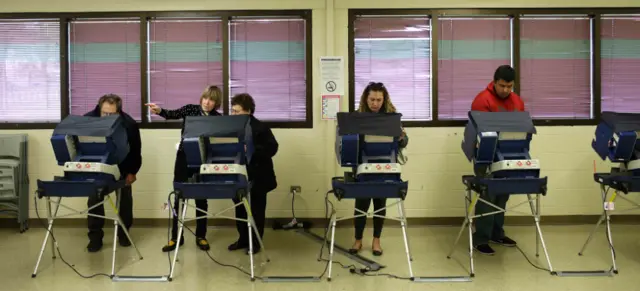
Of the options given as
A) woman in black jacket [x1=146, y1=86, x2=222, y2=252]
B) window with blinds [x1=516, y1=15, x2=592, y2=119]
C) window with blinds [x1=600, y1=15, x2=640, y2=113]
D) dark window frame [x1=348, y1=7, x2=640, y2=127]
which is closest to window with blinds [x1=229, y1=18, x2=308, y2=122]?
dark window frame [x1=348, y1=7, x2=640, y2=127]

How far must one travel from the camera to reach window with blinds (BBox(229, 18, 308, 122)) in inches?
173

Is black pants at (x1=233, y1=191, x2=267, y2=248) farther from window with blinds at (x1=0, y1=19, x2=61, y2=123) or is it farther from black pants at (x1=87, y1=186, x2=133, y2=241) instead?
window with blinds at (x1=0, y1=19, x2=61, y2=123)

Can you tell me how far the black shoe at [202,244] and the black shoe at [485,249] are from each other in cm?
230

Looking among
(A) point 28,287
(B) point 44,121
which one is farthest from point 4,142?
(A) point 28,287

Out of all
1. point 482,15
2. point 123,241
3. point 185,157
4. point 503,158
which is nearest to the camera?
point 503,158

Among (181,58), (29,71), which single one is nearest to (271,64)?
(181,58)

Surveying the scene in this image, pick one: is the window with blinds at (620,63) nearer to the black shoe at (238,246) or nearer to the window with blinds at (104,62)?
the black shoe at (238,246)

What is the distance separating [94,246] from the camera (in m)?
Answer: 3.72

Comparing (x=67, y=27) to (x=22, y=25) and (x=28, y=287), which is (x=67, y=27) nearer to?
(x=22, y=25)

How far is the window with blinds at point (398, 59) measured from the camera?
438 centimetres

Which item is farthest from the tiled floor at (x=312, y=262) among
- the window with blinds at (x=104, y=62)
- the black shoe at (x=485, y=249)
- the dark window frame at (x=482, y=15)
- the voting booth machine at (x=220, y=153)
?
the window with blinds at (x=104, y=62)

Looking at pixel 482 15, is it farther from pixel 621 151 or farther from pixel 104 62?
pixel 104 62

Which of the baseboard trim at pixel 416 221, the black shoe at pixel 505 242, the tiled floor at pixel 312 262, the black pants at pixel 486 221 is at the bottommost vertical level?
the tiled floor at pixel 312 262

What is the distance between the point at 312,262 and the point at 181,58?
248 cm
